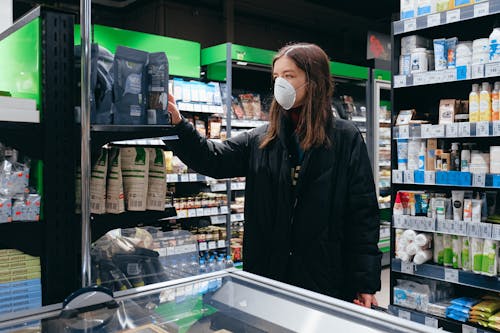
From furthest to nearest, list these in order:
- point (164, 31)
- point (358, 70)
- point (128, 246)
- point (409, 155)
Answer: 1. point (164, 31)
2. point (358, 70)
3. point (409, 155)
4. point (128, 246)

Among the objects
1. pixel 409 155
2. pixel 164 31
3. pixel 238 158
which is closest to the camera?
pixel 238 158

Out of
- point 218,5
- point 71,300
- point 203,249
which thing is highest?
point 218,5

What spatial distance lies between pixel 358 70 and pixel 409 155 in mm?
3831

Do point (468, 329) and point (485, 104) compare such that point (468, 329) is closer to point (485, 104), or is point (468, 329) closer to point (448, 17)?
point (485, 104)

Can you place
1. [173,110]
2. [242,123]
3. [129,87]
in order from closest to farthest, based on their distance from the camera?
[129,87] → [173,110] → [242,123]

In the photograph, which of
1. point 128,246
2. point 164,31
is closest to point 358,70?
point 164,31

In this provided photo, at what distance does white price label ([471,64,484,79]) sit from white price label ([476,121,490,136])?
12.0 inches

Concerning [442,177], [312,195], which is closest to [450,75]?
[442,177]

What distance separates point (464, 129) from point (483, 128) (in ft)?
0.41

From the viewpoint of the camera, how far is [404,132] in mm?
3502

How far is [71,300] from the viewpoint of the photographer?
4.46ft

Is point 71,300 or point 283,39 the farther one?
point 283,39

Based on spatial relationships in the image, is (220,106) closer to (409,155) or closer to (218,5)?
(409,155)

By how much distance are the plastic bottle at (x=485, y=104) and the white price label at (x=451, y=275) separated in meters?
1.03
